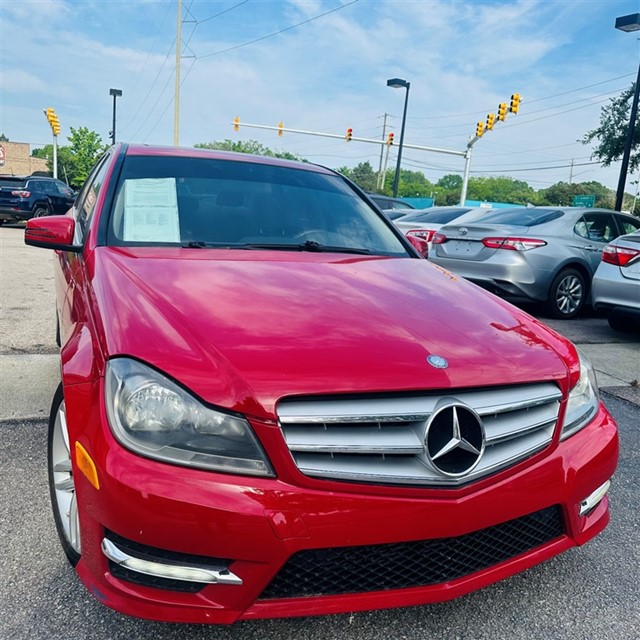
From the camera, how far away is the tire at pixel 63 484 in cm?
181

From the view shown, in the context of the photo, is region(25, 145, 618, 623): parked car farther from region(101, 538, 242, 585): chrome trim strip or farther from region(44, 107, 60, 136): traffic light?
region(44, 107, 60, 136): traffic light

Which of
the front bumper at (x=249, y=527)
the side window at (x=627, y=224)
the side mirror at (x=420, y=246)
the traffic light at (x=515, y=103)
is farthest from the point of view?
the traffic light at (x=515, y=103)

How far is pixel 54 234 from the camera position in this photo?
272cm

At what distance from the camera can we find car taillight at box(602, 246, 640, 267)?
19.3ft

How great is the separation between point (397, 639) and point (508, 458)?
66 cm

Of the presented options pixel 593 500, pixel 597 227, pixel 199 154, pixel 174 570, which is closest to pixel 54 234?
pixel 199 154

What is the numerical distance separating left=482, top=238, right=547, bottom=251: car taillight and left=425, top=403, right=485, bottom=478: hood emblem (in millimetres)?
5795

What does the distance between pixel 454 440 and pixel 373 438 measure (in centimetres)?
23

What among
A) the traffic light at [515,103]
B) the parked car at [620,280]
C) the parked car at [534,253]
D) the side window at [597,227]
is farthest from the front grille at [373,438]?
the traffic light at [515,103]

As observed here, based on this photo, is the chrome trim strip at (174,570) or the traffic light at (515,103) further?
the traffic light at (515,103)

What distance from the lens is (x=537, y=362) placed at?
1939 millimetres

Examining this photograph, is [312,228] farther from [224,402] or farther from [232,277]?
[224,402]

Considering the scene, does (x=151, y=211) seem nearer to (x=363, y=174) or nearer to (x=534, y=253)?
(x=534, y=253)

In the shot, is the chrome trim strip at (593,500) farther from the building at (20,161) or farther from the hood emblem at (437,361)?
the building at (20,161)
